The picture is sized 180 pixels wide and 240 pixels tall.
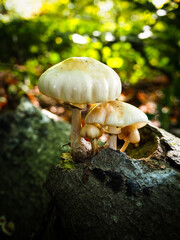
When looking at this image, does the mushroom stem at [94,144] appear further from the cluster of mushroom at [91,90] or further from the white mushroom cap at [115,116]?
the white mushroom cap at [115,116]

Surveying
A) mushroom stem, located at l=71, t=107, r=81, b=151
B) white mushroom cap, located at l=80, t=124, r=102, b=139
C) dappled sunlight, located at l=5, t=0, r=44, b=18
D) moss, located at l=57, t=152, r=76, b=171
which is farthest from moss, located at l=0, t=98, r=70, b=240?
dappled sunlight, located at l=5, t=0, r=44, b=18

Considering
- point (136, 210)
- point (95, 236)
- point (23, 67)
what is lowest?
point (95, 236)

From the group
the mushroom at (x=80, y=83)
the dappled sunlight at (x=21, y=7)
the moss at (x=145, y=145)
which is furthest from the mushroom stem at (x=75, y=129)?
the dappled sunlight at (x=21, y=7)

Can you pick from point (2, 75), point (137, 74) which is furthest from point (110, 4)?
point (2, 75)

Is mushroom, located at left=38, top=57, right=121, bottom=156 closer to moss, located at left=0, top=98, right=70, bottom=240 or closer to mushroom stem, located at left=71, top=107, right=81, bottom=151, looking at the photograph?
mushroom stem, located at left=71, top=107, right=81, bottom=151

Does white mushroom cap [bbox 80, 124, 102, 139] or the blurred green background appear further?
the blurred green background

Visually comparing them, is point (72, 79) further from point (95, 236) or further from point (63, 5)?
point (63, 5)
